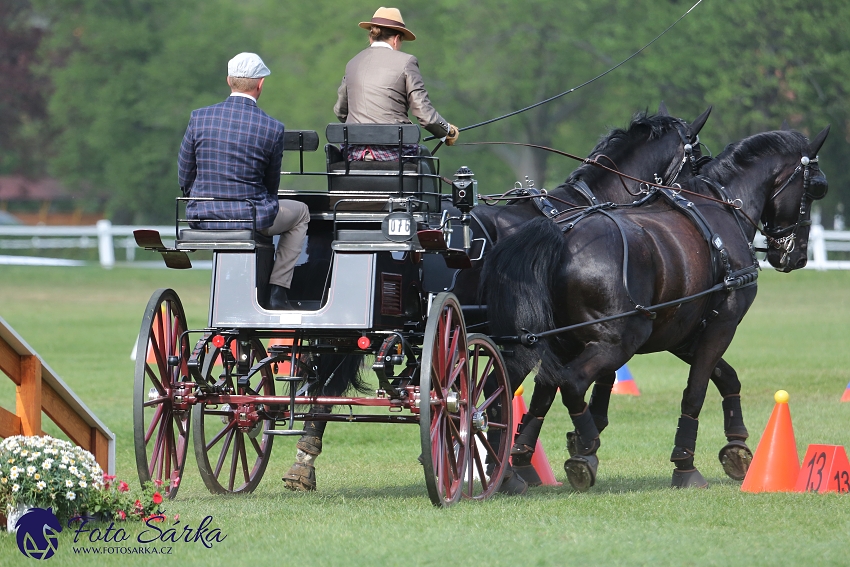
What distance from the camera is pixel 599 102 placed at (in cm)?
4569

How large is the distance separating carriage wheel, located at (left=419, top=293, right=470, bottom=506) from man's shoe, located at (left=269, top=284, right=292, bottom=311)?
0.86 metres

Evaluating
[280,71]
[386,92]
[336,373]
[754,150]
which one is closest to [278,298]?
[336,373]

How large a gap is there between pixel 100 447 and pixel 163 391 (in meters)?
0.45

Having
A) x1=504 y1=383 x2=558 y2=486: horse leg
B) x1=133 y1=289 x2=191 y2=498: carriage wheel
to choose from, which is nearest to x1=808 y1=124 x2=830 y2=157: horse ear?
x1=504 y1=383 x2=558 y2=486: horse leg

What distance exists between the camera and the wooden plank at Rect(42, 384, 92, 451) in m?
6.45

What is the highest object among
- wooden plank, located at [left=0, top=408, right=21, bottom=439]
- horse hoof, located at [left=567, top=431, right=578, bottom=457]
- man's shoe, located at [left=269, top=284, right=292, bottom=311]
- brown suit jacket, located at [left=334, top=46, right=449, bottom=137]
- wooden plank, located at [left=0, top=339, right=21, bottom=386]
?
brown suit jacket, located at [left=334, top=46, right=449, bottom=137]

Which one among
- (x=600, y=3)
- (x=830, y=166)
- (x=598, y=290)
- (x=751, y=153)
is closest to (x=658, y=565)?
(x=598, y=290)

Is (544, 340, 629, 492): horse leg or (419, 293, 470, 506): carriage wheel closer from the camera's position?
(419, 293, 470, 506): carriage wheel

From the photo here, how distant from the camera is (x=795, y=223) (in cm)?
922

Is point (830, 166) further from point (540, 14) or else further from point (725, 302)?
point (725, 302)

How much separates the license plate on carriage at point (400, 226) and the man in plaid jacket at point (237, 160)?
2.05 feet

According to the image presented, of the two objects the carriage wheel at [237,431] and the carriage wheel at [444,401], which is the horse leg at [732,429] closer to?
the carriage wheel at [444,401]

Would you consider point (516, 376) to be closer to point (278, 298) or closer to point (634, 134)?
point (278, 298)

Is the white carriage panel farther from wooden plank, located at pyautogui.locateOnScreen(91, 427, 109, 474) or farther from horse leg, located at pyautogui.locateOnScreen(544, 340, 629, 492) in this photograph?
horse leg, located at pyautogui.locateOnScreen(544, 340, 629, 492)
